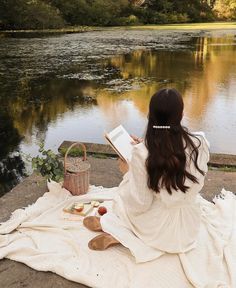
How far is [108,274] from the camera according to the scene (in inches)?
98.5

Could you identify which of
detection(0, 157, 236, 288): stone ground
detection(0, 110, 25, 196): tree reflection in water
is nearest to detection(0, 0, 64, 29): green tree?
detection(0, 110, 25, 196): tree reflection in water

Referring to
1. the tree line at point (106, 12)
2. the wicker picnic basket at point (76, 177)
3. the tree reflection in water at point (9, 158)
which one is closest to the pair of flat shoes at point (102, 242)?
the wicker picnic basket at point (76, 177)

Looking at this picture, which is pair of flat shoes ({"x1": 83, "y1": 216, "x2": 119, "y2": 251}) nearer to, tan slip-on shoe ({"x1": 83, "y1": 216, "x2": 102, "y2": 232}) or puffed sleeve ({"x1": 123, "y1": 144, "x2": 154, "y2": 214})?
tan slip-on shoe ({"x1": 83, "y1": 216, "x2": 102, "y2": 232})

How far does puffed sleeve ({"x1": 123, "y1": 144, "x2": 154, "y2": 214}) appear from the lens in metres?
2.37

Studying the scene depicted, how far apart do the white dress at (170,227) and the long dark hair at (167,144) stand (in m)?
0.05

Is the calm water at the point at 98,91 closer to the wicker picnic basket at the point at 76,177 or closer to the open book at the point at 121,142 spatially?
the wicker picnic basket at the point at 76,177

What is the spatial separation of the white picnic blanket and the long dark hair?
536 mm

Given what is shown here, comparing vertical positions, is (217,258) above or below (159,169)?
below

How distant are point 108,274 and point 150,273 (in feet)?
0.86

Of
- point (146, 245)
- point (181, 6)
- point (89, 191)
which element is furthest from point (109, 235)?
point (181, 6)

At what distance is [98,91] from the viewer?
8586 mm

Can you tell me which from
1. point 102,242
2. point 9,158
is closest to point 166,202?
point 102,242

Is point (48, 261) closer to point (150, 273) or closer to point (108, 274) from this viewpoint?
point (108, 274)

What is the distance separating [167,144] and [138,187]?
1.10ft
